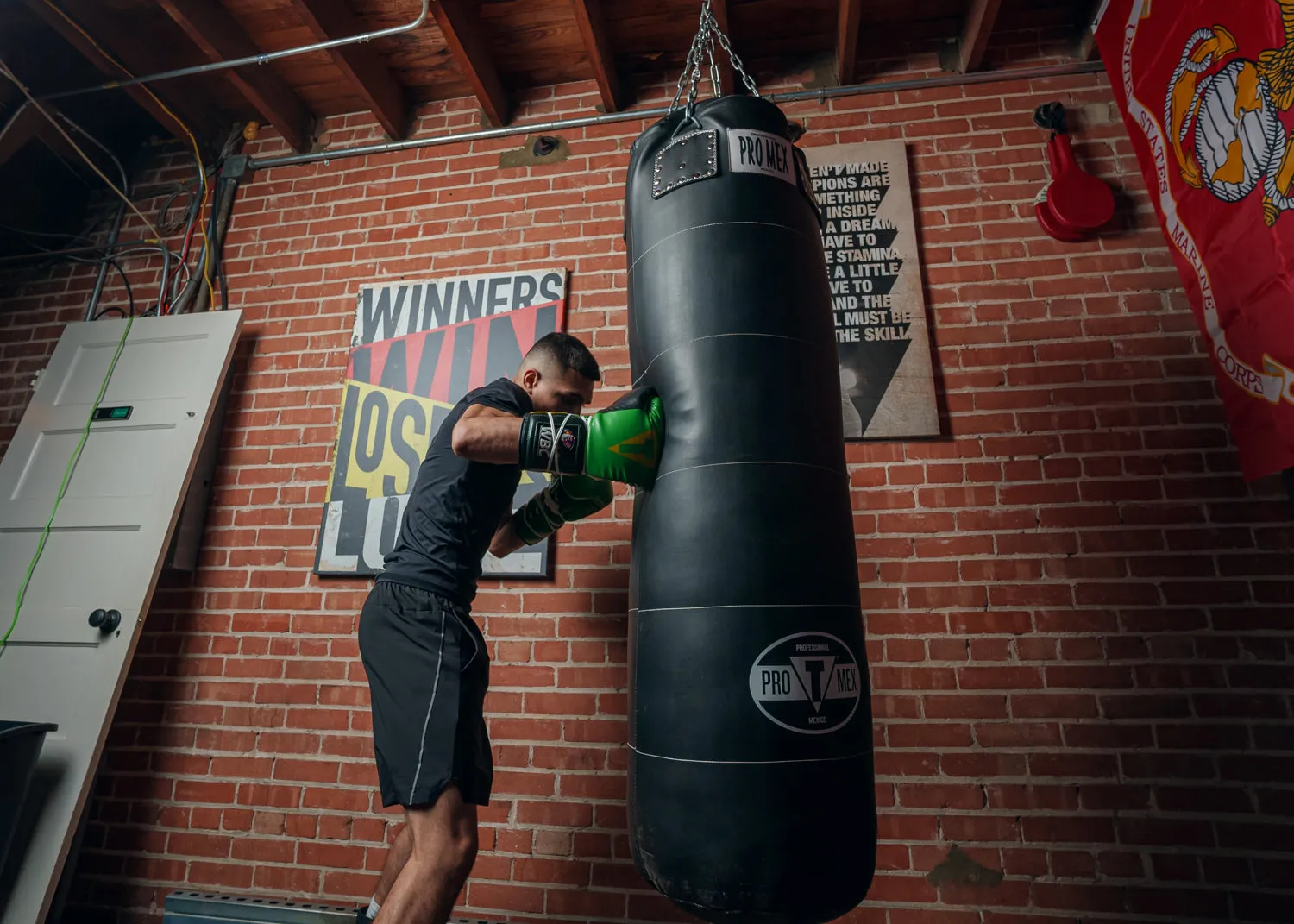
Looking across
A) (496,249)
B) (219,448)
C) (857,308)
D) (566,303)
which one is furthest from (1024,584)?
(219,448)

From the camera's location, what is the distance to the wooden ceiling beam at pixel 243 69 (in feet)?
8.26

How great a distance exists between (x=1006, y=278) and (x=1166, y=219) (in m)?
0.47

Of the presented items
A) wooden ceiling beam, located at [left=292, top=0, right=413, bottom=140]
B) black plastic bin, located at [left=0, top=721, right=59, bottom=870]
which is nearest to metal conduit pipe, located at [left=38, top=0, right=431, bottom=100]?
wooden ceiling beam, located at [left=292, top=0, right=413, bottom=140]

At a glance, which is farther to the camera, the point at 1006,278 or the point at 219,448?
the point at 219,448

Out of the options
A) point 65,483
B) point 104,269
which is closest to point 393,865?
point 65,483

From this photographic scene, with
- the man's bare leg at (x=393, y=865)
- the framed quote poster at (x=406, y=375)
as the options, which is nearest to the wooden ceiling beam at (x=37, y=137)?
the framed quote poster at (x=406, y=375)

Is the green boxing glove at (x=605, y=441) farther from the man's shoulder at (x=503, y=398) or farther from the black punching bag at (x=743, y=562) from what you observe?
the man's shoulder at (x=503, y=398)

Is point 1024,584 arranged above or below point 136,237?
below

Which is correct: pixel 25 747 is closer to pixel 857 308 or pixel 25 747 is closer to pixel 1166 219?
pixel 857 308

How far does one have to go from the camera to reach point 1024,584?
83.0 inches

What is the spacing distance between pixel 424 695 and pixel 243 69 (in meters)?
2.73

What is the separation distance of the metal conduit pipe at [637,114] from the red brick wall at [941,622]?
4 cm

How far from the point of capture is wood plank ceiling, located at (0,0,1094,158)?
2547mm

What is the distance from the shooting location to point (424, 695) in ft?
4.96
